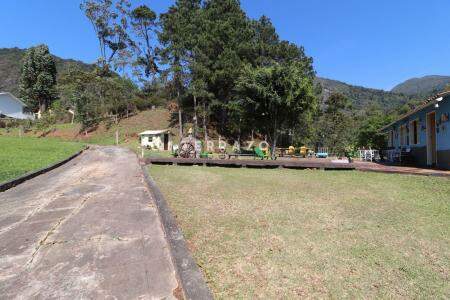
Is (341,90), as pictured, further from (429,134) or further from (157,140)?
(429,134)

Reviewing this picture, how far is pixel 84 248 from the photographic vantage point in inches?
157

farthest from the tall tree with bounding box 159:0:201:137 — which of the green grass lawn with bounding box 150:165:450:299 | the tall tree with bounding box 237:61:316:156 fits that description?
the green grass lawn with bounding box 150:165:450:299

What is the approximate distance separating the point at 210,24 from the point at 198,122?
11029 millimetres

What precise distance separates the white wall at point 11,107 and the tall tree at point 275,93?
44.5 meters

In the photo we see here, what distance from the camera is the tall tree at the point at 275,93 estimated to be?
23031 millimetres

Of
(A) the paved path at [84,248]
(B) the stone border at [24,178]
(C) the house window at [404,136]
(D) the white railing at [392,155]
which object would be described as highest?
(C) the house window at [404,136]

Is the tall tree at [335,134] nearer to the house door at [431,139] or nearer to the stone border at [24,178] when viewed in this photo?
the house door at [431,139]

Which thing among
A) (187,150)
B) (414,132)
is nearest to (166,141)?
(187,150)

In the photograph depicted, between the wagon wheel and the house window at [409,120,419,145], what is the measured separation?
1121cm

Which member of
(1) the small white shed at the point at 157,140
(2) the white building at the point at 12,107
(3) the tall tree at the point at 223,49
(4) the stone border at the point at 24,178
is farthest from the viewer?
(2) the white building at the point at 12,107

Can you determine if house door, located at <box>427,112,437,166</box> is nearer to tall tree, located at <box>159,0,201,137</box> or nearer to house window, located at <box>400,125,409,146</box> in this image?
house window, located at <box>400,125,409,146</box>

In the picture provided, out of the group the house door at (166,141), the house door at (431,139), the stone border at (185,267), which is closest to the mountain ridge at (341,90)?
the house door at (166,141)

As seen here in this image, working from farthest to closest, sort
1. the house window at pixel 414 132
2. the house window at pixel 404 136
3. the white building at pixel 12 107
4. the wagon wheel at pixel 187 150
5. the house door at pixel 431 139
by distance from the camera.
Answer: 1. the white building at pixel 12 107
2. the wagon wheel at pixel 187 150
3. the house window at pixel 404 136
4. the house window at pixel 414 132
5. the house door at pixel 431 139

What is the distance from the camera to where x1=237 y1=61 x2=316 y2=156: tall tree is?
2303 cm
